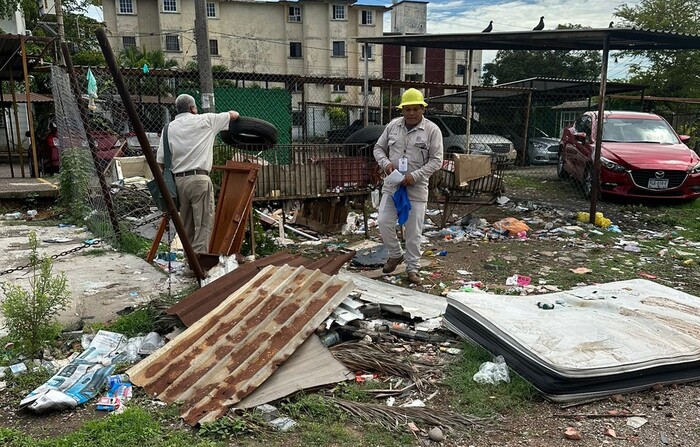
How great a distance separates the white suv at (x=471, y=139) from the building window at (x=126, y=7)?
99.8 ft

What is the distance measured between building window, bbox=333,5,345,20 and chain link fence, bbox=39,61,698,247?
25086mm

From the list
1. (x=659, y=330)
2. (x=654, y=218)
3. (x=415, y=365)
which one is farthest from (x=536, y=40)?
(x=415, y=365)

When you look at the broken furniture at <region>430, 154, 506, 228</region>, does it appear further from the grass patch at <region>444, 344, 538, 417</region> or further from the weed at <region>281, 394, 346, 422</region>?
the weed at <region>281, 394, 346, 422</region>

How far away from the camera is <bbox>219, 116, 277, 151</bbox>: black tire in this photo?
18.5ft

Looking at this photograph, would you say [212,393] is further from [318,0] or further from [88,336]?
[318,0]

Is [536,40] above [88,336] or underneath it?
above

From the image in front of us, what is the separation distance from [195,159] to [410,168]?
217 cm

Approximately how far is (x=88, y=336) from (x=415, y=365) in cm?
238

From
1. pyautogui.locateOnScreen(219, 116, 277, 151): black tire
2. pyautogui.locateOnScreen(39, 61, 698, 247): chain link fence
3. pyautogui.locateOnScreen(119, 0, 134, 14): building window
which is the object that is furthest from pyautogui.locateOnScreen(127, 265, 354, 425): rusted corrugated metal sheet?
pyautogui.locateOnScreen(119, 0, 134, 14): building window

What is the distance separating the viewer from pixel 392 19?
4212cm

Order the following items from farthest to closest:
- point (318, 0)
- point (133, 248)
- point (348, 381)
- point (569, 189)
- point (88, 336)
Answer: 1. point (318, 0)
2. point (569, 189)
3. point (133, 248)
4. point (88, 336)
5. point (348, 381)

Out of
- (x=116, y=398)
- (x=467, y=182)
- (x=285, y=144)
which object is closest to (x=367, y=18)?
(x=285, y=144)

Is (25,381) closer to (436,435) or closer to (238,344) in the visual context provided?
(238,344)

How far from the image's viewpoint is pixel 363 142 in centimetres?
747
